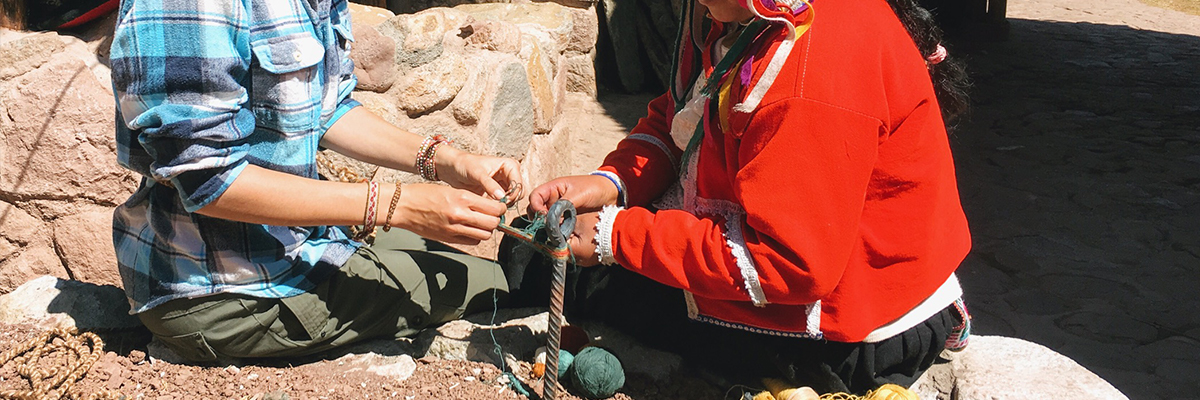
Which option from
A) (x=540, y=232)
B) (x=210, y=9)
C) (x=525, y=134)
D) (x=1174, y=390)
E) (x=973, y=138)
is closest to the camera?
(x=210, y=9)

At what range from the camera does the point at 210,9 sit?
167 centimetres

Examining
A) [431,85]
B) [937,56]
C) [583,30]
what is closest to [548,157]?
[431,85]

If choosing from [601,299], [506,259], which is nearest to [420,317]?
[506,259]

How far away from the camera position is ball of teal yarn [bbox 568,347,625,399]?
2197 millimetres

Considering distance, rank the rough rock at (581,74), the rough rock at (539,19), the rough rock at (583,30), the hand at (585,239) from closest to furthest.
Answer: the hand at (585,239), the rough rock at (539,19), the rough rock at (583,30), the rough rock at (581,74)

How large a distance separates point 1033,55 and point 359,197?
321 inches

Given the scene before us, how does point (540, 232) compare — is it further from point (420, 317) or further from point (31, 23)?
point (31, 23)

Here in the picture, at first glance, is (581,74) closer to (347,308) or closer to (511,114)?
(511,114)

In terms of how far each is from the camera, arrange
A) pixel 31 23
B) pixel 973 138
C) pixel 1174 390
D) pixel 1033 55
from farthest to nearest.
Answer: pixel 1033 55, pixel 973 138, pixel 1174 390, pixel 31 23

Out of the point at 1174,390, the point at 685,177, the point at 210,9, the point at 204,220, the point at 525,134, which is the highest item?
the point at 210,9

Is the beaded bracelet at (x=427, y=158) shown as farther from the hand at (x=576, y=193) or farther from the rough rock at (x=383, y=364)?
the rough rock at (x=383, y=364)

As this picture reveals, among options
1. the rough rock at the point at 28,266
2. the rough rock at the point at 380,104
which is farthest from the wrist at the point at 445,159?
the rough rock at the point at 28,266

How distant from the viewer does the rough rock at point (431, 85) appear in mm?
3012

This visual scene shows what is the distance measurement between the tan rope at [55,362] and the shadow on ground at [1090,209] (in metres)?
2.94
